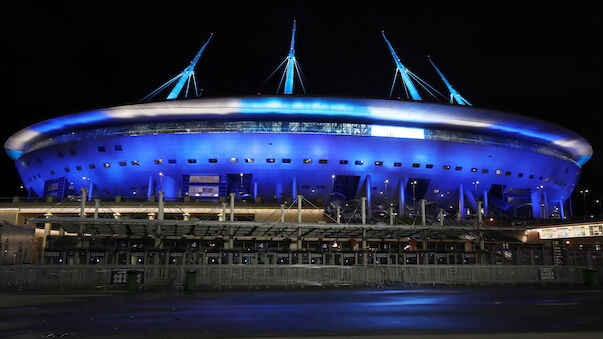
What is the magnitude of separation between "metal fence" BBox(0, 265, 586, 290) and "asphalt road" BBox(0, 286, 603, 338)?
9.46 feet

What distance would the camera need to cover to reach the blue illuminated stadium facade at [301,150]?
5588cm

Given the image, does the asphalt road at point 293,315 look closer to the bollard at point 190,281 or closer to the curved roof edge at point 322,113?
the bollard at point 190,281

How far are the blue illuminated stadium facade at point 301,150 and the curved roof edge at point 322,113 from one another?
0.12 meters

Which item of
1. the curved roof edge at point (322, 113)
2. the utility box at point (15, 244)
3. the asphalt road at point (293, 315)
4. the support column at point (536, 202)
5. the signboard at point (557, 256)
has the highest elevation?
the curved roof edge at point (322, 113)

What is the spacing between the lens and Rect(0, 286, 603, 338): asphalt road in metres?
9.78

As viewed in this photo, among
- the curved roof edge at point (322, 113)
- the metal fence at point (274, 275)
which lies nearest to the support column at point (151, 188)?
the curved roof edge at point (322, 113)

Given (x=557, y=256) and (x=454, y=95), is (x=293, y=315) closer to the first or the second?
(x=557, y=256)

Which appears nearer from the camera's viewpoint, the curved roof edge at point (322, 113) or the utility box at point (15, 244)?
the utility box at point (15, 244)

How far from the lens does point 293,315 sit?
12148mm

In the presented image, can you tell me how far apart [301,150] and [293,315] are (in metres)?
44.9

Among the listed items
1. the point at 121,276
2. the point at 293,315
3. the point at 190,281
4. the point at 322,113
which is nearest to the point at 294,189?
the point at 322,113

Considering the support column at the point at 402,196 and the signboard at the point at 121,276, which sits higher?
the support column at the point at 402,196

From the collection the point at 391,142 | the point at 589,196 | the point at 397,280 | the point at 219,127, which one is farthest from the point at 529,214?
the point at 589,196

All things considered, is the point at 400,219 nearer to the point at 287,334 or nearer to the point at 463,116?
the point at 463,116
